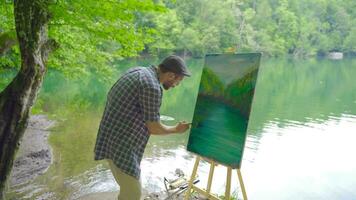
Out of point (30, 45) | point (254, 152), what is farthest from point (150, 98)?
point (254, 152)

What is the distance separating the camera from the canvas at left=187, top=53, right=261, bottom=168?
314 centimetres

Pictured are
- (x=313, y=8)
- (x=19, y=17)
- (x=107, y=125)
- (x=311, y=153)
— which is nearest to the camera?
(x=107, y=125)

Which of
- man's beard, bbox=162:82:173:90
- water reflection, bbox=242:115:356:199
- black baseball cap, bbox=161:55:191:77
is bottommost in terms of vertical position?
water reflection, bbox=242:115:356:199

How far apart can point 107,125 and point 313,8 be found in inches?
2480

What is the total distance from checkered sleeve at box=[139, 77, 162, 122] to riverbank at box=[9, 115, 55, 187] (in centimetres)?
297

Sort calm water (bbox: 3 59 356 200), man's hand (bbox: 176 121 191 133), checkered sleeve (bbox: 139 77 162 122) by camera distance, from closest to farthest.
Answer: checkered sleeve (bbox: 139 77 162 122) < man's hand (bbox: 176 121 191 133) < calm water (bbox: 3 59 356 200)

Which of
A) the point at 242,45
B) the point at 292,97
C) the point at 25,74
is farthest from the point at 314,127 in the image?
the point at 242,45

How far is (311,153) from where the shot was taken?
8.85 metres

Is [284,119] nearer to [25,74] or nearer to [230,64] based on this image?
[230,64]

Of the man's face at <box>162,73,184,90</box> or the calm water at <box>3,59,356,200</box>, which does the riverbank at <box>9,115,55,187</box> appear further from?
the man's face at <box>162,73,184,90</box>

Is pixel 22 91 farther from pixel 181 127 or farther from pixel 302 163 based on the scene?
pixel 302 163

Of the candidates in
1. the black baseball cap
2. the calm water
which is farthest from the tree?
the calm water

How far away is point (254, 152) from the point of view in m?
8.39

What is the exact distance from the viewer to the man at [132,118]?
2.43 m
